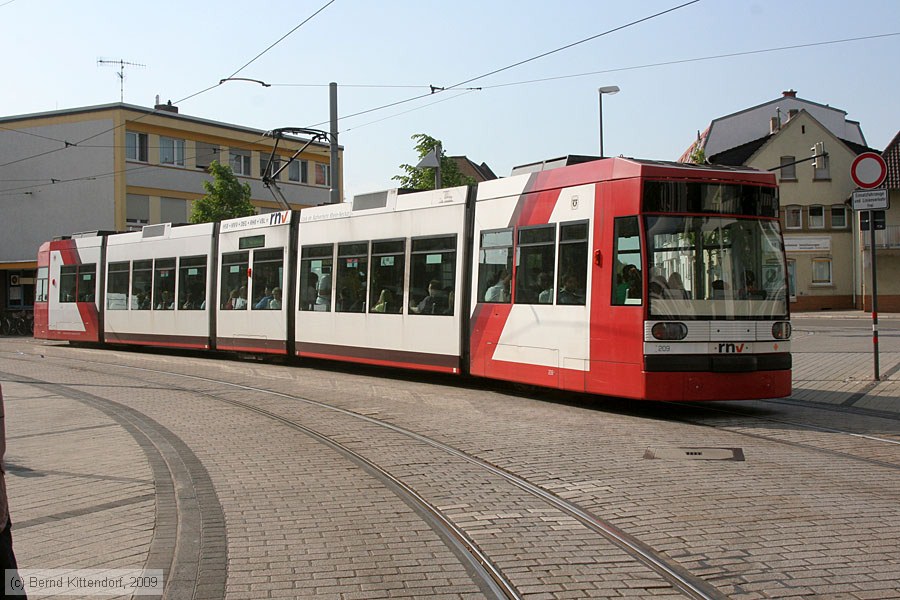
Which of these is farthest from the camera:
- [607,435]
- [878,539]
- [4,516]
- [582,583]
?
[607,435]

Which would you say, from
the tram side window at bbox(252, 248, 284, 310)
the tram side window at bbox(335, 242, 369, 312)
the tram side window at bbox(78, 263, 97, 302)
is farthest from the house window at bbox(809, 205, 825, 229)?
the tram side window at bbox(335, 242, 369, 312)

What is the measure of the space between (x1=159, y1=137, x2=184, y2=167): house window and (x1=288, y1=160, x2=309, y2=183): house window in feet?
29.0

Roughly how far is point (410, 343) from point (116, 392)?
4665 mm

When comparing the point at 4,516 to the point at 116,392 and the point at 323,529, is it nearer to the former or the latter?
the point at 323,529

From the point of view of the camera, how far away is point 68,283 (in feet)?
85.1

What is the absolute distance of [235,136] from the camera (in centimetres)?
5206

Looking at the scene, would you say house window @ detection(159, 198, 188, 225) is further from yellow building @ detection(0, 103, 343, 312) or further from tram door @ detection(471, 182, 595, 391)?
tram door @ detection(471, 182, 595, 391)

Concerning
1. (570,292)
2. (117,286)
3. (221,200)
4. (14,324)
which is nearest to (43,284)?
(117,286)

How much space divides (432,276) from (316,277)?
12.4 ft

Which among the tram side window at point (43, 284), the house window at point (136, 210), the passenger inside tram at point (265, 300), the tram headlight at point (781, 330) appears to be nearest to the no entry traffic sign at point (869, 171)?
the tram headlight at point (781, 330)

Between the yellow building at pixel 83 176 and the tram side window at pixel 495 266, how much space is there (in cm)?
3392

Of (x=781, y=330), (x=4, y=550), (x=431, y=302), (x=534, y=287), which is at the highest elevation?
(x=534, y=287)

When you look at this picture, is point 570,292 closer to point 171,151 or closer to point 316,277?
point 316,277

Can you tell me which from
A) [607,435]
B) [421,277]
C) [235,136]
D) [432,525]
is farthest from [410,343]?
[235,136]
